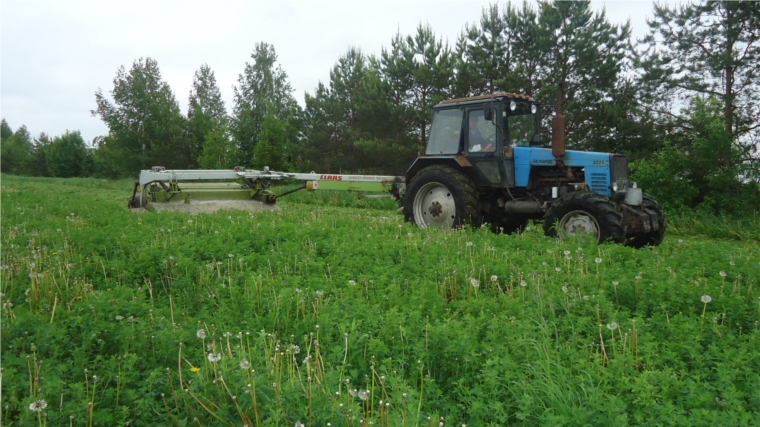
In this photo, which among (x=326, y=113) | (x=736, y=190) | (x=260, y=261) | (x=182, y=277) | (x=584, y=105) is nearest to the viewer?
(x=182, y=277)

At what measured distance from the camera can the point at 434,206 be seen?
9.08 meters

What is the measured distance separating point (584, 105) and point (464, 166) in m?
11.2

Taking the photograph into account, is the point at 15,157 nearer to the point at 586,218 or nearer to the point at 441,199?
the point at 441,199

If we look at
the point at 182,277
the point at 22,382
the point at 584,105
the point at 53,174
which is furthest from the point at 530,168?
the point at 53,174

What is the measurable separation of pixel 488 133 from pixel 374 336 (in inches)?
226

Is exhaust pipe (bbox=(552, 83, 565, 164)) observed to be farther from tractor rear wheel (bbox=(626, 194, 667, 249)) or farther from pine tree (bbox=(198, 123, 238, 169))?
Result: pine tree (bbox=(198, 123, 238, 169))

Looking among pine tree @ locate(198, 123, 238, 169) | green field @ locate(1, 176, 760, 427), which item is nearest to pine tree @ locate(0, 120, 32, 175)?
pine tree @ locate(198, 123, 238, 169)

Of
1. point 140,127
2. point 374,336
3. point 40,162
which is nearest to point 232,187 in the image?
point 374,336

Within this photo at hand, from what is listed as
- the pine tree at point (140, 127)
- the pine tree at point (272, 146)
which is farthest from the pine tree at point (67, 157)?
the pine tree at point (272, 146)

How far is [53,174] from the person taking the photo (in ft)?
194

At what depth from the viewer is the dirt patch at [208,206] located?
1063 centimetres

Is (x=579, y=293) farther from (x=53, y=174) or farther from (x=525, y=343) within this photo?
(x=53, y=174)

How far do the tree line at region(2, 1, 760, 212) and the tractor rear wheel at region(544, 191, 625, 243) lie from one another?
283 inches

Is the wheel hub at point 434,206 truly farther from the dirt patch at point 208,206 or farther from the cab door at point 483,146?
the dirt patch at point 208,206
